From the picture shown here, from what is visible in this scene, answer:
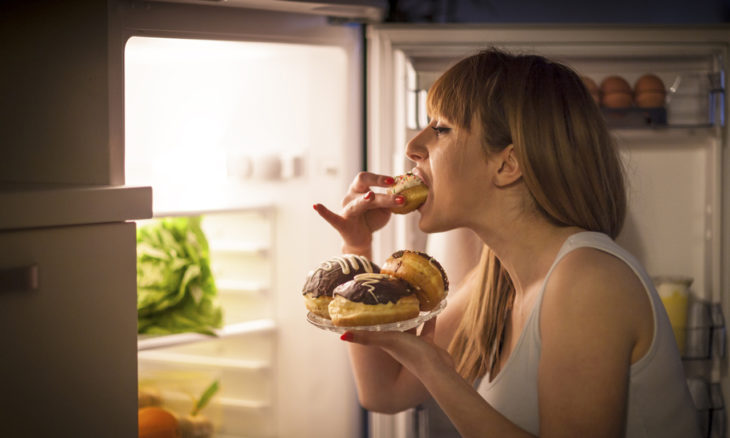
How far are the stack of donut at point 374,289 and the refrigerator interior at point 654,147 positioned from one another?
42 centimetres

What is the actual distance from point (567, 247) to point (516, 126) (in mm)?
208

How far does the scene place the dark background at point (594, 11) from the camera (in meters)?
2.04

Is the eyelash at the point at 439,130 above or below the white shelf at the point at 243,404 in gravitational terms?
above

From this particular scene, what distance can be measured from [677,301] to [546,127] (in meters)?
0.80

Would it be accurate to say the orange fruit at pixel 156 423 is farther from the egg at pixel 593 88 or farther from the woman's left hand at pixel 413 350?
the egg at pixel 593 88

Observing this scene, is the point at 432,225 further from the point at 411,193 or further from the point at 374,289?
the point at 374,289

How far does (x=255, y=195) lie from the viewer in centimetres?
190

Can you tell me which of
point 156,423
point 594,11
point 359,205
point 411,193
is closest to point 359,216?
point 359,205

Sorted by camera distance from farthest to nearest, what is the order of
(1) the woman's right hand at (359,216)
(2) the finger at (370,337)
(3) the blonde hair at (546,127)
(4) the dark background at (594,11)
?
(4) the dark background at (594,11), (1) the woman's right hand at (359,216), (3) the blonde hair at (546,127), (2) the finger at (370,337)

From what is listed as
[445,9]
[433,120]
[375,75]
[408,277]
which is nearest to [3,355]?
[408,277]

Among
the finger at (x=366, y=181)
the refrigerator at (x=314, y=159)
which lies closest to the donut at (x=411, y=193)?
the finger at (x=366, y=181)

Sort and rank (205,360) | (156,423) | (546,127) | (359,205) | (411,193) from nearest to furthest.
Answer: (546,127) → (411,193) → (359,205) → (156,423) → (205,360)

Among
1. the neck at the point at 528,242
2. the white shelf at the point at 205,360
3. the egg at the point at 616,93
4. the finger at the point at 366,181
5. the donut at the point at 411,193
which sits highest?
the egg at the point at 616,93

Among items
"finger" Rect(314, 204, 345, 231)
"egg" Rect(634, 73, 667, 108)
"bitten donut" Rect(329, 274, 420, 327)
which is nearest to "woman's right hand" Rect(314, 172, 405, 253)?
"finger" Rect(314, 204, 345, 231)
